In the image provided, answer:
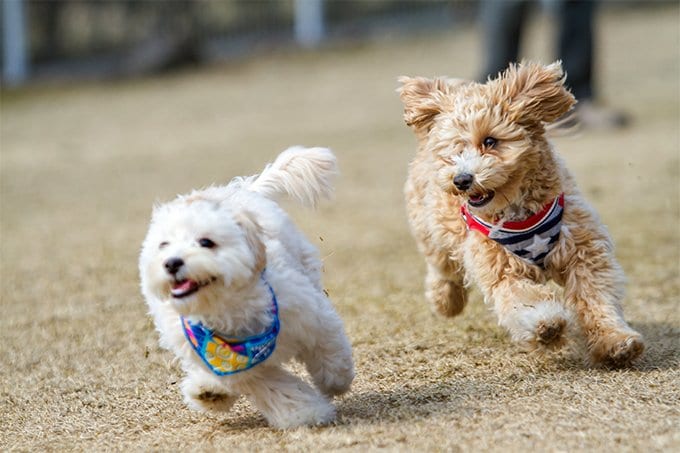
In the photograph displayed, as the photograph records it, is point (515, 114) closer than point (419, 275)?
Yes

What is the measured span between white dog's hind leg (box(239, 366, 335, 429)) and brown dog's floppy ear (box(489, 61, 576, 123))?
118 centimetres

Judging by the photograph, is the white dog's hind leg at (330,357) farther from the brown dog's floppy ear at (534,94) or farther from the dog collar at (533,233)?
the brown dog's floppy ear at (534,94)

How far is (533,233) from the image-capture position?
3.65m

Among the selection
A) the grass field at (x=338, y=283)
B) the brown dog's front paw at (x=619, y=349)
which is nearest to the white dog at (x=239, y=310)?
the grass field at (x=338, y=283)

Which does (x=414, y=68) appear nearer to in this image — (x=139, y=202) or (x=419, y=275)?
(x=139, y=202)

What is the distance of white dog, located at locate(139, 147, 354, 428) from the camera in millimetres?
2873

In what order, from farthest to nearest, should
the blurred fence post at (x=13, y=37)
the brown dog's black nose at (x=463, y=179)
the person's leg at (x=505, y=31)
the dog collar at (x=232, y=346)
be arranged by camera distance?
the blurred fence post at (x=13, y=37) → the person's leg at (x=505, y=31) → the brown dog's black nose at (x=463, y=179) → the dog collar at (x=232, y=346)

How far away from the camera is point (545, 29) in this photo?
15.6 m

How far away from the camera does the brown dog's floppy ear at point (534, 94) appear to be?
3.64 metres

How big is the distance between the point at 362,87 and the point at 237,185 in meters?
10.1

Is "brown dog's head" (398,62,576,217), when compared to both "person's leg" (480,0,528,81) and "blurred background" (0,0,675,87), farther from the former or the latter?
Result: "blurred background" (0,0,675,87)

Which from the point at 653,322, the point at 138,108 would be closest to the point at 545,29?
the point at 138,108

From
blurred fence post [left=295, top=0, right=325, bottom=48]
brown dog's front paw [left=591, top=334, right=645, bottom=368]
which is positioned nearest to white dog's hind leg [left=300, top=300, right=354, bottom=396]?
brown dog's front paw [left=591, top=334, right=645, bottom=368]

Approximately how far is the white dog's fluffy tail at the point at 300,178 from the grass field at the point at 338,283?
2.14 feet
